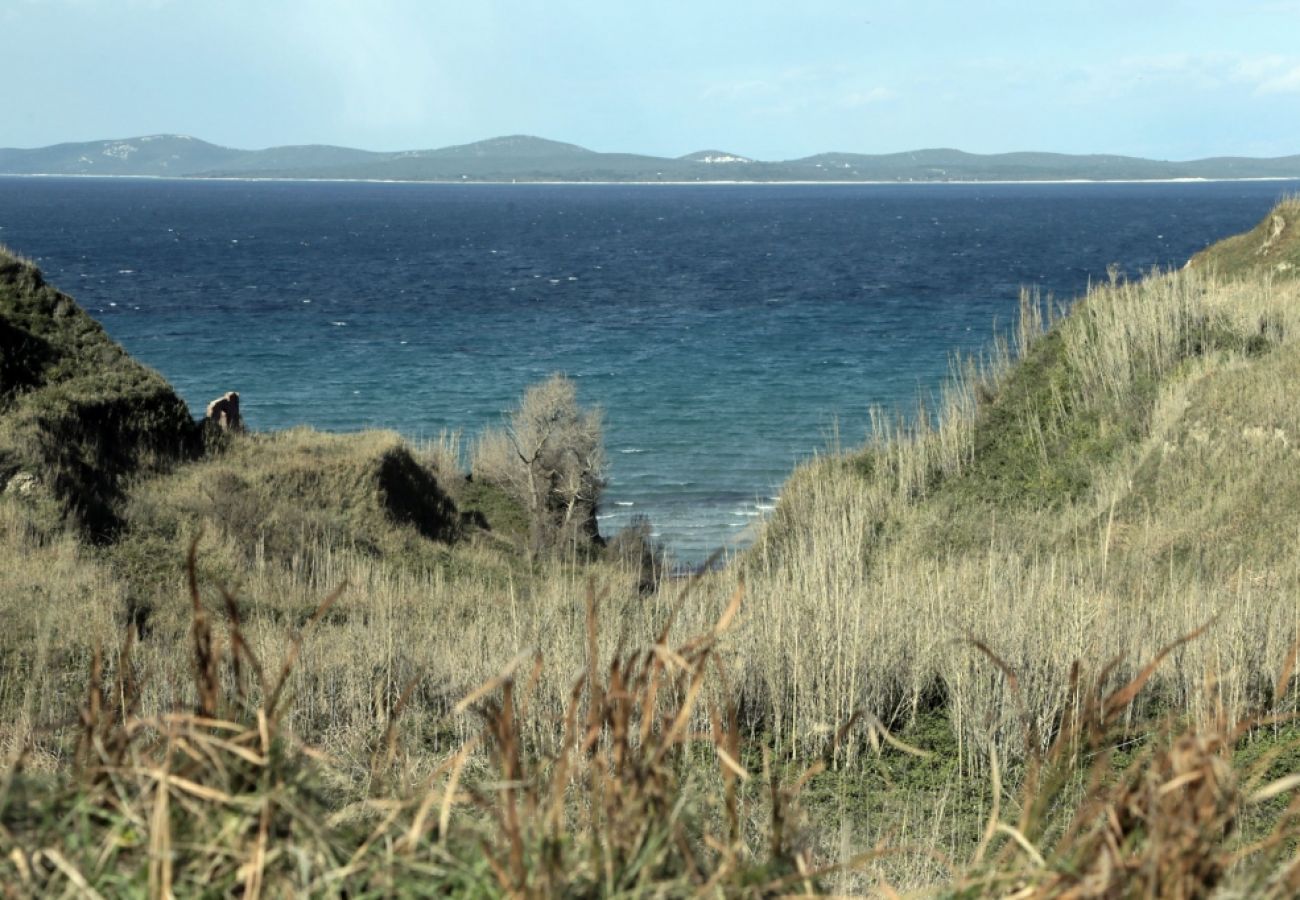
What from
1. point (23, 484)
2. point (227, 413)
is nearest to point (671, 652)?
point (23, 484)

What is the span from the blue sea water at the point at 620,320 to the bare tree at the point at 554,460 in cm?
166

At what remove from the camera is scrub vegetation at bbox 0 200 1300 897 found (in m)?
2.02

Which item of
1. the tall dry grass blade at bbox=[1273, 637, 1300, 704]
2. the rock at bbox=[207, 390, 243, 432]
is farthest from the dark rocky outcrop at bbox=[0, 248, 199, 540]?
the tall dry grass blade at bbox=[1273, 637, 1300, 704]

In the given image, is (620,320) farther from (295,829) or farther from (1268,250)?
(295,829)

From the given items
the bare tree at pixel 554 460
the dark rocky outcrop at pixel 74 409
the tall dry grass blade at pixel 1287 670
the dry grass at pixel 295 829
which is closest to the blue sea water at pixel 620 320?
the bare tree at pixel 554 460

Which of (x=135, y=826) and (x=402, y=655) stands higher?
(x=135, y=826)

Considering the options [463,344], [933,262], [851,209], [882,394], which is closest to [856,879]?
[882,394]

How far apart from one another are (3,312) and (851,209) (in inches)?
6159

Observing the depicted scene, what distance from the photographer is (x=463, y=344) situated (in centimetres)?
4472

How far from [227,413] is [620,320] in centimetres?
3182

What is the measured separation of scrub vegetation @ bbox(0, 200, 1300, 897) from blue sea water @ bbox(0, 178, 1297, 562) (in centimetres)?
380

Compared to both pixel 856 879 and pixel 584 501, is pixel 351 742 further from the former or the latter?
pixel 584 501

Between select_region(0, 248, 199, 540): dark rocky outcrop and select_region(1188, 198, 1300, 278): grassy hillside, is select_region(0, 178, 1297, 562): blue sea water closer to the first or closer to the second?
select_region(1188, 198, 1300, 278): grassy hillside

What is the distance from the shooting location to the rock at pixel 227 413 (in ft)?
62.5
